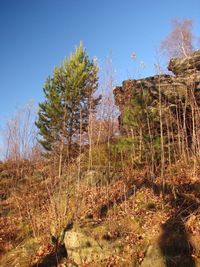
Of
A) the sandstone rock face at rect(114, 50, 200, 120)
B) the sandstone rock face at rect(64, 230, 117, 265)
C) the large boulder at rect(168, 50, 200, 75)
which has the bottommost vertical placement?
the sandstone rock face at rect(64, 230, 117, 265)

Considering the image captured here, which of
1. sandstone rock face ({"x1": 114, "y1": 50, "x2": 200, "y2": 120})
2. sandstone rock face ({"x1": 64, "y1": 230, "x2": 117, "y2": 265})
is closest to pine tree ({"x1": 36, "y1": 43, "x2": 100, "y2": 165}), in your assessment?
sandstone rock face ({"x1": 114, "y1": 50, "x2": 200, "y2": 120})

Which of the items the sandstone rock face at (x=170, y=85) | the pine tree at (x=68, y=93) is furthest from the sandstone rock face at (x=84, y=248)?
the pine tree at (x=68, y=93)

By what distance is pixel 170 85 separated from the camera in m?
8.88

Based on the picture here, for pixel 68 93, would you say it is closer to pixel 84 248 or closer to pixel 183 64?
pixel 183 64

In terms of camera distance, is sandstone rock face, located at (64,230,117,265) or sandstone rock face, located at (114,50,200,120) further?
sandstone rock face, located at (114,50,200,120)

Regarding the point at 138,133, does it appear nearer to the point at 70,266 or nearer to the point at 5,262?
the point at 70,266

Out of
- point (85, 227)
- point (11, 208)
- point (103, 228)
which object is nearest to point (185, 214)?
point (103, 228)

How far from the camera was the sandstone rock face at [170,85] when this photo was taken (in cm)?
854

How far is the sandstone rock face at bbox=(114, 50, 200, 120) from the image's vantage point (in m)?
8.54

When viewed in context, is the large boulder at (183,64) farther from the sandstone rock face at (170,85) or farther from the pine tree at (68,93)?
the pine tree at (68,93)

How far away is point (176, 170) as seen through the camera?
6.99m

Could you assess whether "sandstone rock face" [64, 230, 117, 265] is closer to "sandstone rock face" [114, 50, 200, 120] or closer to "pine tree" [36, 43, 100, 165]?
"sandstone rock face" [114, 50, 200, 120]

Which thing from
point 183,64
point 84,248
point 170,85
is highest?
point 183,64

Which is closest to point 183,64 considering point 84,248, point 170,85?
point 170,85
